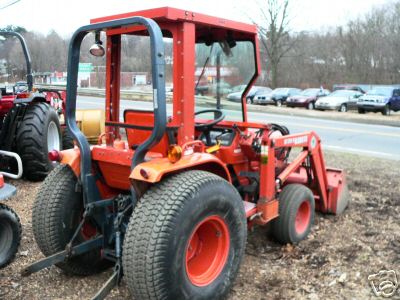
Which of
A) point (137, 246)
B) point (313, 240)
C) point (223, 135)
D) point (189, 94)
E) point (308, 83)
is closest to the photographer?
point (137, 246)

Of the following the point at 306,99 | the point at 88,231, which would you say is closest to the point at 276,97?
the point at 306,99

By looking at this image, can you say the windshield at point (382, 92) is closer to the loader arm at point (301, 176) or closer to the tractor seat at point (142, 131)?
the loader arm at point (301, 176)

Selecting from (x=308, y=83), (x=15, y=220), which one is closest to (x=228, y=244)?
(x=15, y=220)

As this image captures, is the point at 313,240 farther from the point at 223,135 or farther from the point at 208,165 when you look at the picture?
the point at 208,165

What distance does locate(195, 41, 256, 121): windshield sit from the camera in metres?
4.32

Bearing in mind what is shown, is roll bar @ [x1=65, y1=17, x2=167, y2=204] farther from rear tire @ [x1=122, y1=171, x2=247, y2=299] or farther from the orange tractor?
rear tire @ [x1=122, y1=171, x2=247, y2=299]

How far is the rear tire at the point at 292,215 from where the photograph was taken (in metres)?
4.50

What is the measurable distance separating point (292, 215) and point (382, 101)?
20408mm

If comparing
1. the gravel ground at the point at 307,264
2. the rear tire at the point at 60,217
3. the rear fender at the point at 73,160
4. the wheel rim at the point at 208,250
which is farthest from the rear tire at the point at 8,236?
the wheel rim at the point at 208,250

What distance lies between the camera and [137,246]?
2.96m

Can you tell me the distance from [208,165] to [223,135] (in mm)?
767

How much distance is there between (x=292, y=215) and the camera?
452 centimetres

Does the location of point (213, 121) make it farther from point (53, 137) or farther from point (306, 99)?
point (306, 99)

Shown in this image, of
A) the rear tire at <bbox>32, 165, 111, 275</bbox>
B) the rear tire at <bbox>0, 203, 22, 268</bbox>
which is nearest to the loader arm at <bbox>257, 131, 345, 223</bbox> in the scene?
the rear tire at <bbox>32, 165, 111, 275</bbox>
